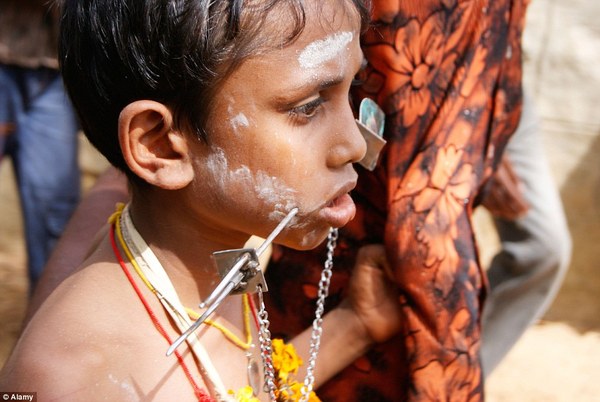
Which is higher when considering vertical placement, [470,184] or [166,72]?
[166,72]

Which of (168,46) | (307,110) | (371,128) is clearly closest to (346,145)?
(307,110)

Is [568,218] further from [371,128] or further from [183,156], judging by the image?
[183,156]

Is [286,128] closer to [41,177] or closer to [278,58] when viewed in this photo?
[278,58]

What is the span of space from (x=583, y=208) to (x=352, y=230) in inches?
125

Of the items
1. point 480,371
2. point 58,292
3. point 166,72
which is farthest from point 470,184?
point 58,292

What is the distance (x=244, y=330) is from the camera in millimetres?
1715

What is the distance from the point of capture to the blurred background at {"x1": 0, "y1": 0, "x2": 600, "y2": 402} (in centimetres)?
428

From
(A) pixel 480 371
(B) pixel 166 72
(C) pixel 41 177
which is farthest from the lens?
(C) pixel 41 177

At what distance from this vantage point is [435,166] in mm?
1747

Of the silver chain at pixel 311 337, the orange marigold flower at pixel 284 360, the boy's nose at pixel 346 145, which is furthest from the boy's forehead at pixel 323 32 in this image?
the orange marigold flower at pixel 284 360

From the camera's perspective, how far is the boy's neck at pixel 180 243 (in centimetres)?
154

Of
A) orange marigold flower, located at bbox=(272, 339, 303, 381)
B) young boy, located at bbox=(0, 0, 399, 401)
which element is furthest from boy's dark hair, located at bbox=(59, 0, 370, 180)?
Result: orange marigold flower, located at bbox=(272, 339, 303, 381)

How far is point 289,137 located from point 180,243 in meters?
0.28

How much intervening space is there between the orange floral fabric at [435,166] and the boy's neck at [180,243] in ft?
1.22
